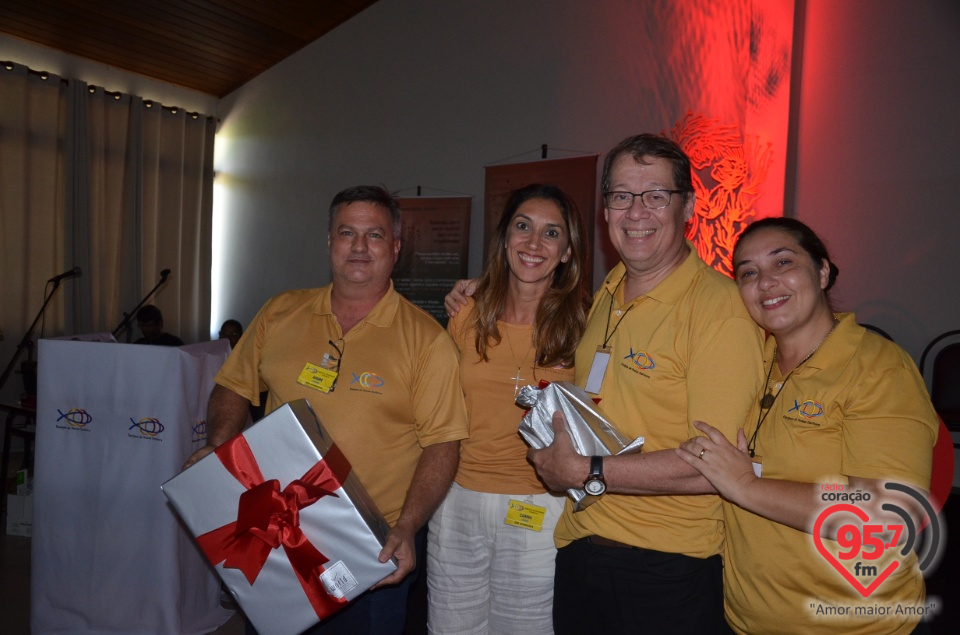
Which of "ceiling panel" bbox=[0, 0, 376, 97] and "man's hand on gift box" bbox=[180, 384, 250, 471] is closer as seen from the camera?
"man's hand on gift box" bbox=[180, 384, 250, 471]

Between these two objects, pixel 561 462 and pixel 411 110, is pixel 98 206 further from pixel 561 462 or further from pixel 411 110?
pixel 561 462

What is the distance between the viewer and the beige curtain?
6949 mm

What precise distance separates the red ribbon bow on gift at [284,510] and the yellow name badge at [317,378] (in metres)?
0.31

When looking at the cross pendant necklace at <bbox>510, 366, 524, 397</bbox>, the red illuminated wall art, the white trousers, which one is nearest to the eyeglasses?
the cross pendant necklace at <bbox>510, 366, 524, 397</bbox>

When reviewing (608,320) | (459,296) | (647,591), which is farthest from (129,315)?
(647,591)

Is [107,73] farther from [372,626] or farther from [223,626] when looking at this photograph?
[372,626]

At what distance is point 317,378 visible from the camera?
5.72 ft

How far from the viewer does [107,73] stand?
7.79 meters

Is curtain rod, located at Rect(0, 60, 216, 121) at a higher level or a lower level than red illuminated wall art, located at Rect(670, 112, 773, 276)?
higher

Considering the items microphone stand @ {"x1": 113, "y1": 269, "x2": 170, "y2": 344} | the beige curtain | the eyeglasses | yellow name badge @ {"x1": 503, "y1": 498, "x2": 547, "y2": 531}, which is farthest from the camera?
microphone stand @ {"x1": 113, "y1": 269, "x2": 170, "y2": 344}

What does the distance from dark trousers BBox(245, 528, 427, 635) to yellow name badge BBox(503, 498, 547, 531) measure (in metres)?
0.32

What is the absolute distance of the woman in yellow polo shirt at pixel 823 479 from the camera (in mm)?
1306

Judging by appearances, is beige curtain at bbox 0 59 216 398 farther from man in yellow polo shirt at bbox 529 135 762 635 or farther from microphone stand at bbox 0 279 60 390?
man in yellow polo shirt at bbox 529 135 762 635

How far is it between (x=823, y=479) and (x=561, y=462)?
537mm
